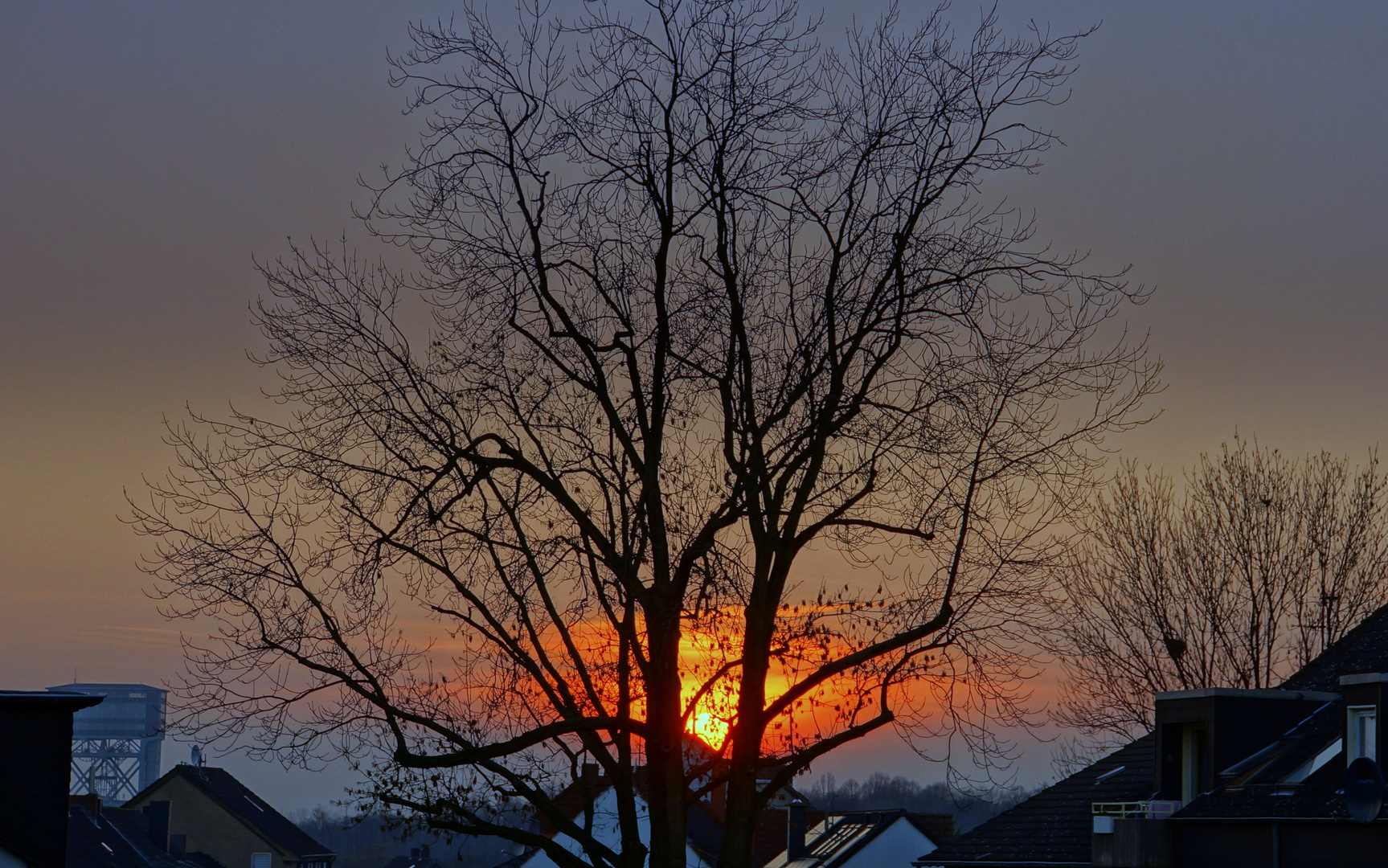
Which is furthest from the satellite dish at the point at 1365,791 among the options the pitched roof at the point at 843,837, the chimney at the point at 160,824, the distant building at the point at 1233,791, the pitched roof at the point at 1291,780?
the chimney at the point at 160,824

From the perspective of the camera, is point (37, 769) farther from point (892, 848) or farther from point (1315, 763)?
point (892, 848)

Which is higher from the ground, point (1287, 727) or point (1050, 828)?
point (1287, 727)

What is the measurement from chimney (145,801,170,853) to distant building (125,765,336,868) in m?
2.29

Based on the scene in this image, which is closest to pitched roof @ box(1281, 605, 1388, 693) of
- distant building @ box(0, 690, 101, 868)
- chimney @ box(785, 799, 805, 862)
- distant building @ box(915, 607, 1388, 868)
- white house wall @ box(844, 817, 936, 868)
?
distant building @ box(915, 607, 1388, 868)

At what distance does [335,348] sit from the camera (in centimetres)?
1459

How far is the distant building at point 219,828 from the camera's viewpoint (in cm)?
7006

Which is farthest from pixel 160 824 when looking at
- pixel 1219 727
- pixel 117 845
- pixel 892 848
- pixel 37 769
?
pixel 1219 727

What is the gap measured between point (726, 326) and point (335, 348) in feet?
13.1

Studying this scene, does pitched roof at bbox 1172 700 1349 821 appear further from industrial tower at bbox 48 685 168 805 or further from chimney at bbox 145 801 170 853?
industrial tower at bbox 48 685 168 805

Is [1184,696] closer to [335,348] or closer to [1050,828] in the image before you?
[1050,828]

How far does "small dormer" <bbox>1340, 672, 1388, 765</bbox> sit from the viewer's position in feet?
67.8

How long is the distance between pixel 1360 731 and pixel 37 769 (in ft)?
59.9

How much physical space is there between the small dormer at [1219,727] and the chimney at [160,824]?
173 ft

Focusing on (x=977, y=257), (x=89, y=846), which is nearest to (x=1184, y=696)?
(x=977, y=257)
